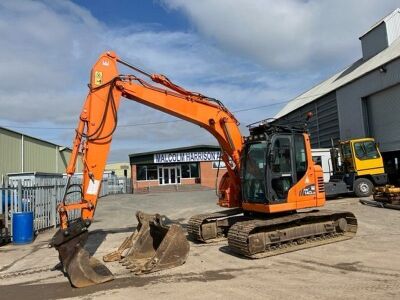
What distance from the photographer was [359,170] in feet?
69.9

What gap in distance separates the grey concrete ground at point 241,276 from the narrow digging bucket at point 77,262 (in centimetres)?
21

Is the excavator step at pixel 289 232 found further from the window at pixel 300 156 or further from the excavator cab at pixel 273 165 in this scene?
the window at pixel 300 156

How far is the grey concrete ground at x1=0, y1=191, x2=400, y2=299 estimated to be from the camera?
7109mm

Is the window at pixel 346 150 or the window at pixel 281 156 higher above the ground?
the window at pixel 346 150

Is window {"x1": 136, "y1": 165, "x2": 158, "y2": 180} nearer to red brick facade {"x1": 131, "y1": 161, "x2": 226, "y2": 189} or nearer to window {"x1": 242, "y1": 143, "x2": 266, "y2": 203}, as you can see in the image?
red brick facade {"x1": 131, "y1": 161, "x2": 226, "y2": 189}

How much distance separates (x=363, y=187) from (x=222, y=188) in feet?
37.9

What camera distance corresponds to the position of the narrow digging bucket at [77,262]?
803cm

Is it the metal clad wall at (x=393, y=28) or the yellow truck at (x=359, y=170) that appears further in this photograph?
the metal clad wall at (x=393, y=28)

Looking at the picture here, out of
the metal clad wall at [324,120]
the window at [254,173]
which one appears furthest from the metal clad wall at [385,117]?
the window at [254,173]

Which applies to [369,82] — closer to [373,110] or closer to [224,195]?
[373,110]

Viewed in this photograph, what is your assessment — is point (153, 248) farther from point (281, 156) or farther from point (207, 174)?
point (207, 174)

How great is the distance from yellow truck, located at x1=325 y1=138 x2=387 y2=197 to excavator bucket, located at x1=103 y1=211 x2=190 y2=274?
42.3ft

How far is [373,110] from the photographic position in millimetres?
25172

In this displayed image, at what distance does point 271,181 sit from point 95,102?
4471mm
